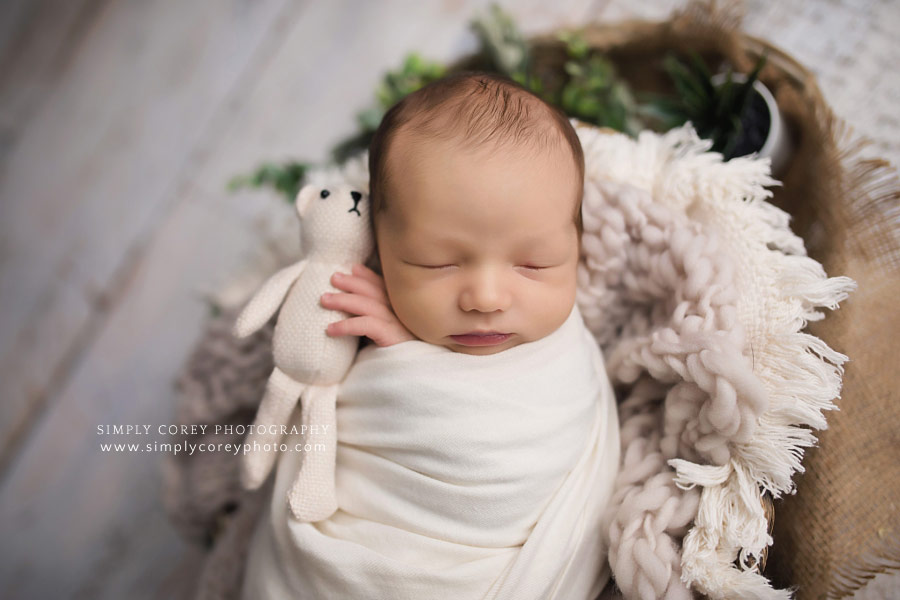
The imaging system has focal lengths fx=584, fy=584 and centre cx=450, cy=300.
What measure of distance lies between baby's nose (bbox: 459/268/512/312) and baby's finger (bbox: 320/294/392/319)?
14 cm

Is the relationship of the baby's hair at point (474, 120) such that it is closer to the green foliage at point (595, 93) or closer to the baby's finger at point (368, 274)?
the baby's finger at point (368, 274)

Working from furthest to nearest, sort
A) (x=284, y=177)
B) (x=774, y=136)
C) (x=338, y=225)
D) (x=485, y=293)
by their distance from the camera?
(x=284, y=177)
(x=774, y=136)
(x=338, y=225)
(x=485, y=293)

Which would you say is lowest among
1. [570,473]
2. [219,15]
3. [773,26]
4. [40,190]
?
[570,473]

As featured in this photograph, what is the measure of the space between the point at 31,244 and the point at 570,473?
1.70 m

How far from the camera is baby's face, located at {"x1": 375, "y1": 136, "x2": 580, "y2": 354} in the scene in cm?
74

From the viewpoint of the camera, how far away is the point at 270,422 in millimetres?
852

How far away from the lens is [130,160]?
1.72m

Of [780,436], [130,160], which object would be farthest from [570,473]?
[130,160]

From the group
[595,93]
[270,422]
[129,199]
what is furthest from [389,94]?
[129,199]

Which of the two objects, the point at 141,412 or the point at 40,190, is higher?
the point at 40,190

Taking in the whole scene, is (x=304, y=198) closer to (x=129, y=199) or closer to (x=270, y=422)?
(x=270, y=422)

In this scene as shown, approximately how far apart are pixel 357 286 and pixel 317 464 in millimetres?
254

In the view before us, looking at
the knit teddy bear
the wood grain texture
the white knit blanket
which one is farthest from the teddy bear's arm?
the wood grain texture

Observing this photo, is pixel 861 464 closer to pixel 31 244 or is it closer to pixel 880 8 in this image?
pixel 880 8
